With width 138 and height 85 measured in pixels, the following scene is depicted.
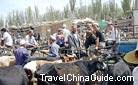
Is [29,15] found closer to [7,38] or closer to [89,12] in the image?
[89,12]

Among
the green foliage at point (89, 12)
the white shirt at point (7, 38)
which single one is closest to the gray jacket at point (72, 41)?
the white shirt at point (7, 38)

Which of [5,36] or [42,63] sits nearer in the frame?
[42,63]

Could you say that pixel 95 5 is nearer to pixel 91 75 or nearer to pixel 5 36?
pixel 5 36

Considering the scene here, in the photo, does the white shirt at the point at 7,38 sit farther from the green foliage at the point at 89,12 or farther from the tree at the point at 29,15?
the tree at the point at 29,15

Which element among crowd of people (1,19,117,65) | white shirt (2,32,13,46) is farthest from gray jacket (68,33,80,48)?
white shirt (2,32,13,46)

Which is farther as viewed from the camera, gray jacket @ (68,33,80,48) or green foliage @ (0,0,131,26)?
green foliage @ (0,0,131,26)

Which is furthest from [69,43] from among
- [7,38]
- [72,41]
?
[7,38]

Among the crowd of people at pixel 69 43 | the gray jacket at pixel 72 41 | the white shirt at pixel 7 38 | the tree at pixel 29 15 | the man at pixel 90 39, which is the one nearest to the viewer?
the crowd of people at pixel 69 43

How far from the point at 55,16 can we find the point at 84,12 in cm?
572

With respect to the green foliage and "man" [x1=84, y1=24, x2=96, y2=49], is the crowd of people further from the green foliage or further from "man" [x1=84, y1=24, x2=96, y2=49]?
the green foliage

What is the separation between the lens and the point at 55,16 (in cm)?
5797

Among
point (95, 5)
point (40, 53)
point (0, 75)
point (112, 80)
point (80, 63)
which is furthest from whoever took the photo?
point (95, 5)

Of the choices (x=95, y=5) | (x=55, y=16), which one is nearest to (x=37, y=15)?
(x=55, y=16)

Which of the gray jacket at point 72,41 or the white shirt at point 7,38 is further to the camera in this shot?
the white shirt at point 7,38
